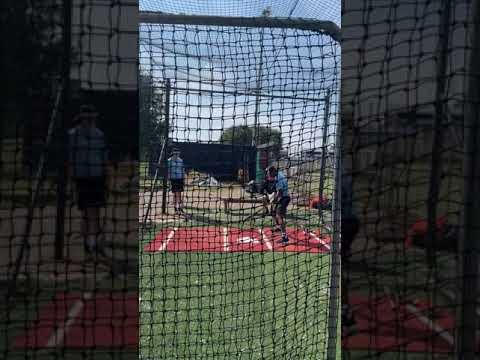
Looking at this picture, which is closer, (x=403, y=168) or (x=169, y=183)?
(x=403, y=168)

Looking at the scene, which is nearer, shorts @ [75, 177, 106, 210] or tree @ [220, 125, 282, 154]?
shorts @ [75, 177, 106, 210]

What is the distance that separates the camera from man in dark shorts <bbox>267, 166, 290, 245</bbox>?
425 cm

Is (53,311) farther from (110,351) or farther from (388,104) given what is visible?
(388,104)

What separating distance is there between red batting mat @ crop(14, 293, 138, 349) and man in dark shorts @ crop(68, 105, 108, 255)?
18cm

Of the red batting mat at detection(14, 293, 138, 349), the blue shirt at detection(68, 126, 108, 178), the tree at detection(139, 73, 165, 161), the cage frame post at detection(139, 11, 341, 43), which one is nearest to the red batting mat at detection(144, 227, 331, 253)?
the tree at detection(139, 73, 165, 161)

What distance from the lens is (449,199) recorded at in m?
1.79

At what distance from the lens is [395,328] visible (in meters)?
1.85

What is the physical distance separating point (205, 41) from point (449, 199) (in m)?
1.73

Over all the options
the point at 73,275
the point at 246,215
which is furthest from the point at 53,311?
the point at 246,215

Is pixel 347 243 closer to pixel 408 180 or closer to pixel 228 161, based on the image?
pixel 408 180

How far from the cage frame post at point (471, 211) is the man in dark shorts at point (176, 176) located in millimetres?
2148

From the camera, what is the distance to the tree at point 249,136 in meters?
3.34

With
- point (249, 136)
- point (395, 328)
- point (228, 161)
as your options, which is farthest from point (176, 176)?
point (395, 328)

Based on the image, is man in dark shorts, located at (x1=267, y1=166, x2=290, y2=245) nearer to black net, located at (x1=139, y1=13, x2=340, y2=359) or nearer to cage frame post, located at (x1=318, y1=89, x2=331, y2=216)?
black net, located at (x1=139, y1=13, x2=340, y2=359)
